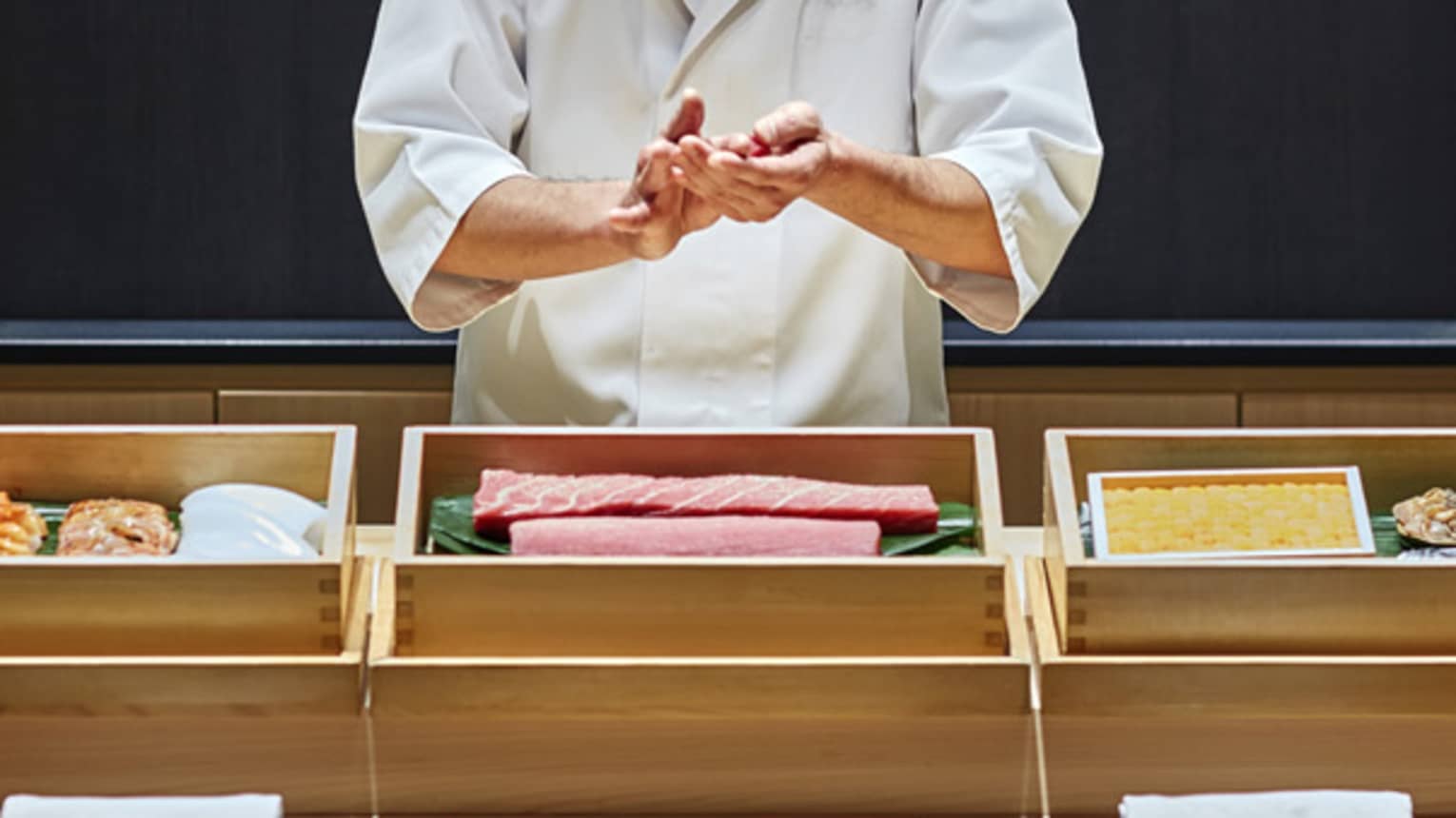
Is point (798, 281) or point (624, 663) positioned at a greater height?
point (798, 281)

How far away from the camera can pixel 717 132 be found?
1.84m

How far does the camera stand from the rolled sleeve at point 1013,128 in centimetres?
169

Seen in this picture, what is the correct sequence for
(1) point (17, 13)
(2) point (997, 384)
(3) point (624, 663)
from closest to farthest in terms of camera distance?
(3) point (624, 663) → (2) point (997, 384) → (1) point (17, 13)

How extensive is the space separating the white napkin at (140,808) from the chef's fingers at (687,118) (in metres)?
0.58

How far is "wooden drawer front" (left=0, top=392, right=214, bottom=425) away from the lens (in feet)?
9.98

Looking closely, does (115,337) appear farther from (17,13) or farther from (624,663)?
(624,663)

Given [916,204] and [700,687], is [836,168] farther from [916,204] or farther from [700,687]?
[700,687]

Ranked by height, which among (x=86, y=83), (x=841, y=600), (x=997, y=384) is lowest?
(x=841, y=600)

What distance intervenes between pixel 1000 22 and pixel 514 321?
0.54 metres

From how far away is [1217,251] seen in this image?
340 centimetres

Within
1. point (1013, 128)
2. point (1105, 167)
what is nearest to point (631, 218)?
point (1013, 128)

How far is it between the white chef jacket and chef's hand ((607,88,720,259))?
176 millimetres

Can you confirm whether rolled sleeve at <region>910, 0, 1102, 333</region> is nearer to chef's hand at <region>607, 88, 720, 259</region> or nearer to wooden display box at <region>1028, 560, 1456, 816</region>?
chef's hand at <region>607, 88, 720, 259</region>

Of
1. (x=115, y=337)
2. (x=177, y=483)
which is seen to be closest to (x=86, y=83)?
(x=115, y=337)
